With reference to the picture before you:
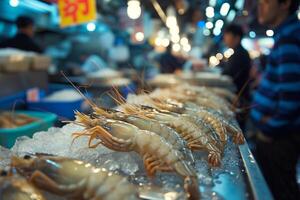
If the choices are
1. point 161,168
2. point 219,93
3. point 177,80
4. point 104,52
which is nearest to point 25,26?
point 177,80

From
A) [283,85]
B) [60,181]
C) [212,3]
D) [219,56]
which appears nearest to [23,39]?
[212,3]

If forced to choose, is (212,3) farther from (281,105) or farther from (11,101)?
(11,101)

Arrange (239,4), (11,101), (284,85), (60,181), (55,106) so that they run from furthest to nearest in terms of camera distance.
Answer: (239,4)
(55,106)
(11,101)
(284,85)
(60,181)

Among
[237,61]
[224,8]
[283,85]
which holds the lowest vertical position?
[283,85]

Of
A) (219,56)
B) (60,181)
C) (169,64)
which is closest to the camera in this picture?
(60,181)

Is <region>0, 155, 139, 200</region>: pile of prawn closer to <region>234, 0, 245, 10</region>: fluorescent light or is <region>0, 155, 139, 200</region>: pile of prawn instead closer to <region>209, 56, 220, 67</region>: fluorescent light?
<region>234, 0, 245, 10</region>: fluorescent light

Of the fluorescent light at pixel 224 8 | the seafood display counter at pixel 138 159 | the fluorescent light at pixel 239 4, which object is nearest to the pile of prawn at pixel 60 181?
the seafood display counter at pixel 138 159
